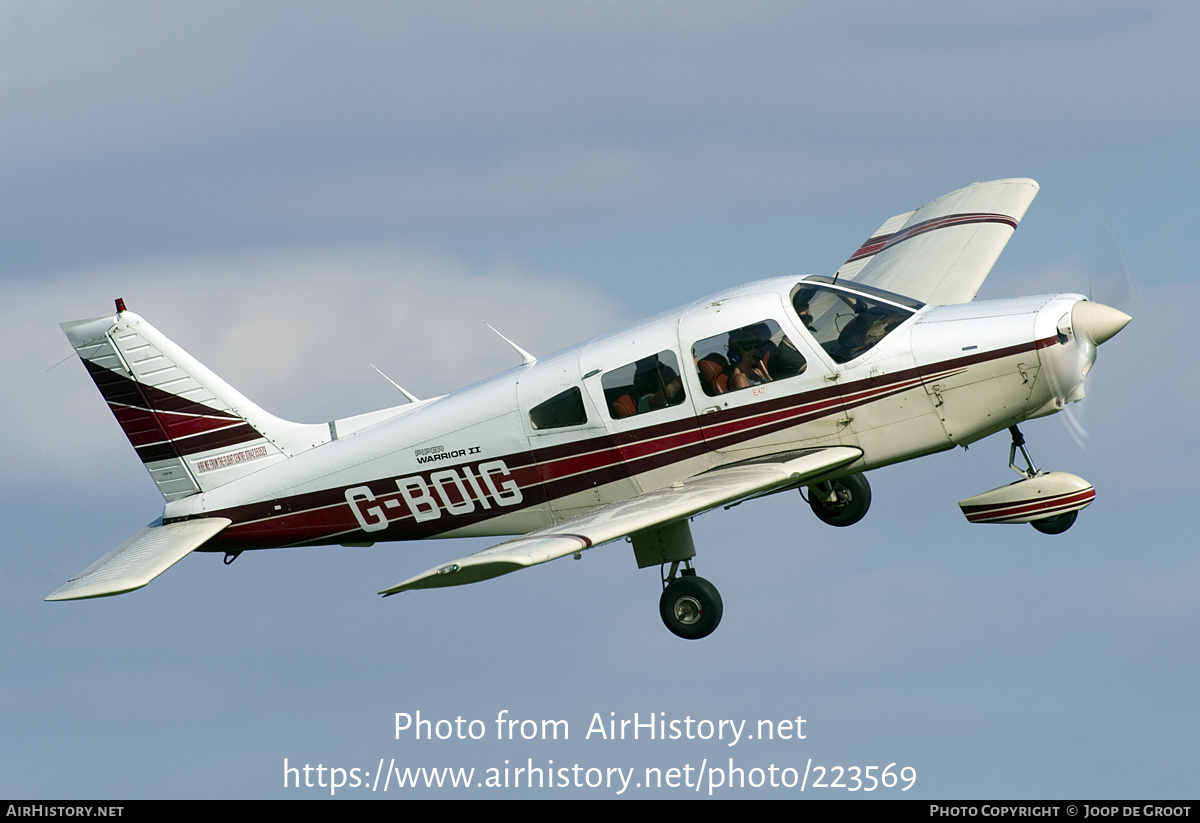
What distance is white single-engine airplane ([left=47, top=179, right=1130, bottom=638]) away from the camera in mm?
16141

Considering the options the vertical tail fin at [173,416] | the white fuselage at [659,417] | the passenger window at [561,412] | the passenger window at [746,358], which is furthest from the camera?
the vertical tail fin at [173,416]

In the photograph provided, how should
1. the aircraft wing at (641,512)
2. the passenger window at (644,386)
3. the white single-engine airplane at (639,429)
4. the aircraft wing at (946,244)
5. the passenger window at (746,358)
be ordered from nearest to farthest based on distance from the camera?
the aircraft wing at (641,512) → the white single-engine airplane at (639,429) → the passenger window at (746,358) → the passenger window at (644,386) → the aircraft wing at (946,244)

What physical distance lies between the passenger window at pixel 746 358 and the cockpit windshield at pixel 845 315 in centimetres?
39

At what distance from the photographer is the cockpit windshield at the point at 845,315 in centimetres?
1656

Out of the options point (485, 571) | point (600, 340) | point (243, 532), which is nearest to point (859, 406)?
point (600, 340)

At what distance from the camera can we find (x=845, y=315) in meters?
16.7

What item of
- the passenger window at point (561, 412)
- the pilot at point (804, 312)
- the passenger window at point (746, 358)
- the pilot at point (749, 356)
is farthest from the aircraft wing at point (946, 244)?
the passenger window at point (561, 412)

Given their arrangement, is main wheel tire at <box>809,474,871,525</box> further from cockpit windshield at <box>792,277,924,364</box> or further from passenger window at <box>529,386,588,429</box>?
passenger window at <box>529,386,588,429</box>

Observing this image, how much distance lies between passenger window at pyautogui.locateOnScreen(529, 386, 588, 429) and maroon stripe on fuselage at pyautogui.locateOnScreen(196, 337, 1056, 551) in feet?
0.89

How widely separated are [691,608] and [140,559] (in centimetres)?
683

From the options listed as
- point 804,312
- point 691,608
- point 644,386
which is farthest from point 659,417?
point 691,608

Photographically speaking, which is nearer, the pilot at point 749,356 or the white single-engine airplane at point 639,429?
the white single-engine airplane at point 639,429

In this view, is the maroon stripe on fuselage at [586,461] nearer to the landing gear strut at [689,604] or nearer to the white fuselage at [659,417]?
the white fuselage at [659,417]

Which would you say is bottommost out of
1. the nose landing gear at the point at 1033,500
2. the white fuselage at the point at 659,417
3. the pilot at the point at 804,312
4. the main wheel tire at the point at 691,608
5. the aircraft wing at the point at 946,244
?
the main wheel tire at the point at 691,608
